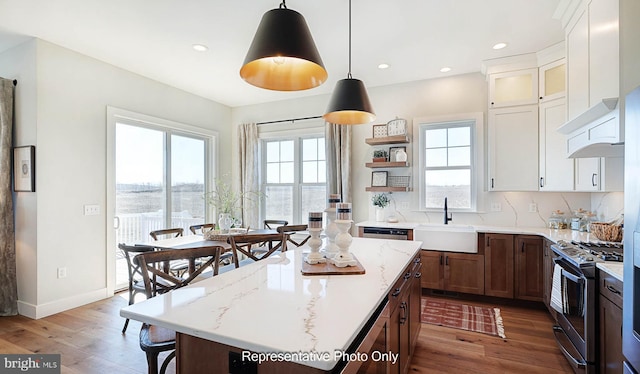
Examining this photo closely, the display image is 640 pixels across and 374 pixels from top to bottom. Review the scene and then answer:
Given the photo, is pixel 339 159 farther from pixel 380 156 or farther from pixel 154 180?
pixel 154 180

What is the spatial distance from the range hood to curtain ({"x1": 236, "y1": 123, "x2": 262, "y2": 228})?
171 inches

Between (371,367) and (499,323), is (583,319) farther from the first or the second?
(371,367)

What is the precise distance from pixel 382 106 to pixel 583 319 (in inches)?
135

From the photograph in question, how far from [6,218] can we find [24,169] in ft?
1.88

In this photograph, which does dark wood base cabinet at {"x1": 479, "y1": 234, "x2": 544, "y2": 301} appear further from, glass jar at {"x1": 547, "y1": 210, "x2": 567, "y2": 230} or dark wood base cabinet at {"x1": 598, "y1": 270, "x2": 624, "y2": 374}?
dark wood base cabinet at {"x1": 598, "y1": 270, "x2": 624, "y2": 374}

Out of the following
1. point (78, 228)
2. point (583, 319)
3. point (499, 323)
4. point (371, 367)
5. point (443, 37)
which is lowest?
point (499, 323)

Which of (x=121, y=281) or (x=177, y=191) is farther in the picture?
(x=177, y=191)

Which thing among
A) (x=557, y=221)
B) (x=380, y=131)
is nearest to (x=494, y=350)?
(x=557, y=221)

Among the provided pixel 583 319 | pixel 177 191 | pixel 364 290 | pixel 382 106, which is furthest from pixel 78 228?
pixel 583 319

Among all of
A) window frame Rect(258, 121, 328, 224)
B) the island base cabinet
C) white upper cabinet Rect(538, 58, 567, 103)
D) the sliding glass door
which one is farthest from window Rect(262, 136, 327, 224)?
the island base cabinet

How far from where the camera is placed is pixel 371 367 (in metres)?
1.24

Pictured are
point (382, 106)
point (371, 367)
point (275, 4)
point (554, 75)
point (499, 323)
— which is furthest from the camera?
point (382, 106)

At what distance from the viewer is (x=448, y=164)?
13.7ft

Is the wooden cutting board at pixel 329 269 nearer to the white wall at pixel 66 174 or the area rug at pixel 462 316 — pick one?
the area rug at pixel 462 316
